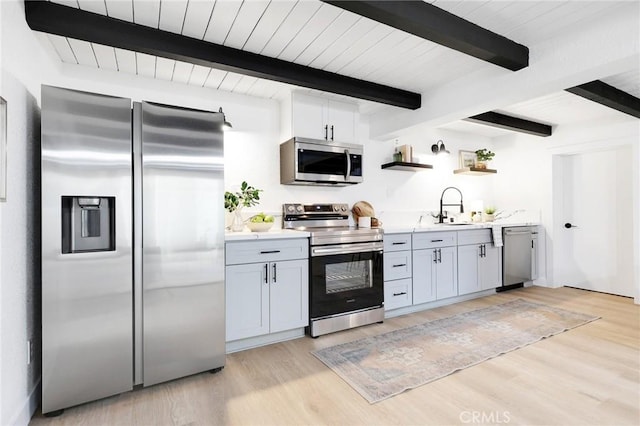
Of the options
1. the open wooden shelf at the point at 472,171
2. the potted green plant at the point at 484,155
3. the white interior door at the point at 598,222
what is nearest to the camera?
the white interior door at the point at 598,222

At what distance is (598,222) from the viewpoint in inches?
174

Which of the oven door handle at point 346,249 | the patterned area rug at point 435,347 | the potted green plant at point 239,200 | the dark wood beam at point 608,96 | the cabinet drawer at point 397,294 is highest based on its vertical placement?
the dark wood beam at point 608,96

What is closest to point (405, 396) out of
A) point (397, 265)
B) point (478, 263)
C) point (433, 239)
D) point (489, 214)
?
point (397, 265)

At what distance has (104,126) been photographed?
189cm

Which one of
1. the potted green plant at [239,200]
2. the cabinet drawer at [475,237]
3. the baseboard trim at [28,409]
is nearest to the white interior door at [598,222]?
the cabinet drawer at [475,237]

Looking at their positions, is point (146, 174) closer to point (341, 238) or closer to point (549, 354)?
point (341, 238)

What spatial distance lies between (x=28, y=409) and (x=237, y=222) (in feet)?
5.94

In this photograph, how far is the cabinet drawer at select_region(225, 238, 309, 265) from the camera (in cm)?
253

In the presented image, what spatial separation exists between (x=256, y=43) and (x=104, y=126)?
117cm

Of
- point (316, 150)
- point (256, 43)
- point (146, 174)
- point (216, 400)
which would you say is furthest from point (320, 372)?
point (256, 43)

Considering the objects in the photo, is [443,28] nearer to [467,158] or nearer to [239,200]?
[239,200]

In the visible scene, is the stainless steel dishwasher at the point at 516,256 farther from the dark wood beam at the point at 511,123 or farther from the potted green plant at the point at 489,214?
the dark wood beam at the point at 511,123

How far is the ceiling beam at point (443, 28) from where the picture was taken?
1.72 meters

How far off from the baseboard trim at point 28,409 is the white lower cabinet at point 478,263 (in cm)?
392
